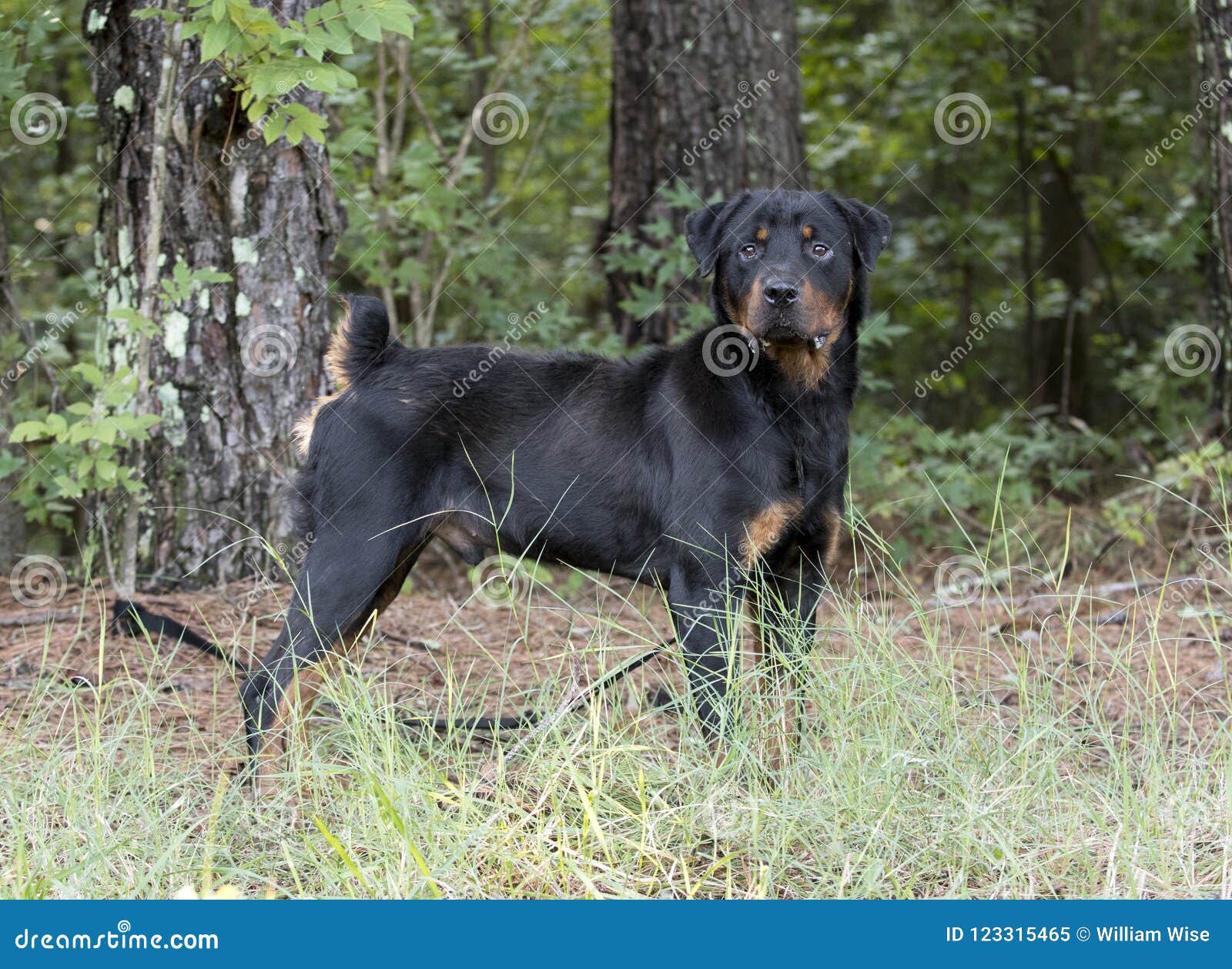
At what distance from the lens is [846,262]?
163 inches

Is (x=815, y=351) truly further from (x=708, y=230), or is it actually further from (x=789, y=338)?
(x=708, y=230)

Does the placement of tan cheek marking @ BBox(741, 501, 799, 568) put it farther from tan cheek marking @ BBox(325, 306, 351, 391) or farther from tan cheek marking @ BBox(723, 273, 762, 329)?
tan cheek marking @ BBox(325, 306, 351, 391)

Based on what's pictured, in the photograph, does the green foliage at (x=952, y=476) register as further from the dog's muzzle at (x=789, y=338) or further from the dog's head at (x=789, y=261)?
the dog's muzzle at (x=789, y=338)

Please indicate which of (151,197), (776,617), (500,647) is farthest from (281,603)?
(776,617)

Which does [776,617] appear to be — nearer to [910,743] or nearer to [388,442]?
[910,743]

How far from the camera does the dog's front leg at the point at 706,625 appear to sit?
3578 millimetres

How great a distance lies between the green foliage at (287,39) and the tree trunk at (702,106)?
9.13ft

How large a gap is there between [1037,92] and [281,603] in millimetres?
9051

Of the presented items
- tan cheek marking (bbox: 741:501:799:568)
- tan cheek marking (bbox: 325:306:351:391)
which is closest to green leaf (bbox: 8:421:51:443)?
tan cheek marking (bbox: 325:306:351:391)

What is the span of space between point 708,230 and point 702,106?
270cm

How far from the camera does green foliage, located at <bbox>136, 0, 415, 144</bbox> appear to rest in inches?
145

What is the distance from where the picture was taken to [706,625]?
3.72 metres

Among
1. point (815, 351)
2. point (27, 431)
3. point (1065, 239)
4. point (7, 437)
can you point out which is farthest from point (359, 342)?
Answer: point (1065, 239)

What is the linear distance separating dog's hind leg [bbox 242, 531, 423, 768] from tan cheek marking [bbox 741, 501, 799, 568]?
115 cm
